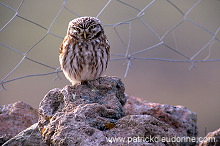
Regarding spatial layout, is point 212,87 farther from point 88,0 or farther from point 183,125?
point 183,125

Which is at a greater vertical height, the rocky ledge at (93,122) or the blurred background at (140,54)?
the blurred background at (140,54)

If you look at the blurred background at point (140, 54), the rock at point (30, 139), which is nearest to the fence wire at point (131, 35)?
the blurred background at point (140, 54)

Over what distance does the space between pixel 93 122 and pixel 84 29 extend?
1.59 metres

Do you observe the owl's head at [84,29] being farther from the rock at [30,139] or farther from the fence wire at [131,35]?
the rock at [30,139]

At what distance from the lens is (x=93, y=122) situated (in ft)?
11.3

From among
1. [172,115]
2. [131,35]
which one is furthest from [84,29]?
[131,35]

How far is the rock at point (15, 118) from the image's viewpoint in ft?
14.9

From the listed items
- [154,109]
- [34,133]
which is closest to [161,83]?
[154,109]

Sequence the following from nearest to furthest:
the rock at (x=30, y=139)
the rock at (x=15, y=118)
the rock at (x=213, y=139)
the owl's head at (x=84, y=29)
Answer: the rock at (x=213, y=139), the rock at (x=30, y=139), the rock at (x=15, y=118), the owl's head at (x=84, y=29)

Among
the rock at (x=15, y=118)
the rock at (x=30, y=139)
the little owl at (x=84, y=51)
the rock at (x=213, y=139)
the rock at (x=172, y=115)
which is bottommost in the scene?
the rock at (x=30, y=139)

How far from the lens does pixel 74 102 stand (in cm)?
375

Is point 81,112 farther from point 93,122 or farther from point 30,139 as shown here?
point 30,139

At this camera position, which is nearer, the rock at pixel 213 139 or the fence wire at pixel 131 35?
the rock at pixel 213 139

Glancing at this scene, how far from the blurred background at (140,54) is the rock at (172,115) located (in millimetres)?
3764
